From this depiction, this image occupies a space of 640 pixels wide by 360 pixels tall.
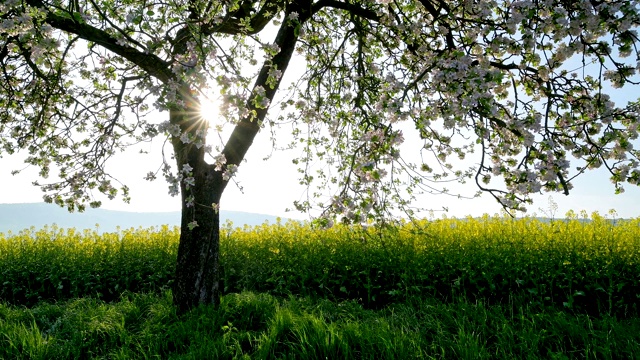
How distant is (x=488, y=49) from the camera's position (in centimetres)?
512

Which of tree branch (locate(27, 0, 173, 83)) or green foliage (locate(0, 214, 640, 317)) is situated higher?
tree branch (locate(27, 0, 173, 83))

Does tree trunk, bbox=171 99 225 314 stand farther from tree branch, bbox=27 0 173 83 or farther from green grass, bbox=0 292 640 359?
tree branch, bbox=27 0 173 83

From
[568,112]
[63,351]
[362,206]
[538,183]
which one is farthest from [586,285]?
[63,351]

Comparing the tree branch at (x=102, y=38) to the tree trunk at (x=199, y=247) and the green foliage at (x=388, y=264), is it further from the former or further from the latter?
the green foliage at (x=388, y=264)

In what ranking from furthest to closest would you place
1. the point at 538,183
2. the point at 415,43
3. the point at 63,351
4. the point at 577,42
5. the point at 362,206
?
the point at 415,43, the point at 63,351, the point at 362,206, the point at 577,42, the point at 538,183

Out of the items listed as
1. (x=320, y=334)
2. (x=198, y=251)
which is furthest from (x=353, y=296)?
(x=320, y=334)

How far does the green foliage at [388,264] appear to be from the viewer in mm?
8008

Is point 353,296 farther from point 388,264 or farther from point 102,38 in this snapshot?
point 102,38

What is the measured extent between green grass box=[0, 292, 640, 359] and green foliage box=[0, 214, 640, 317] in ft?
2.57

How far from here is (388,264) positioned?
895cm

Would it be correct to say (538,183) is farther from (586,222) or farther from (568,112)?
(586,222)

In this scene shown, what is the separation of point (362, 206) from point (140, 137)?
2.72m

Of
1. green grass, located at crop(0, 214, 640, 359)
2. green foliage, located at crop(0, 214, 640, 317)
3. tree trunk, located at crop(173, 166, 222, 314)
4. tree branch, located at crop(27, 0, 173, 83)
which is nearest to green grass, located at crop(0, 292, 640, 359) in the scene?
green grass, located at crop(0, 214, 640, 359)

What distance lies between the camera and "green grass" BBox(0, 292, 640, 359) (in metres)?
5.52
